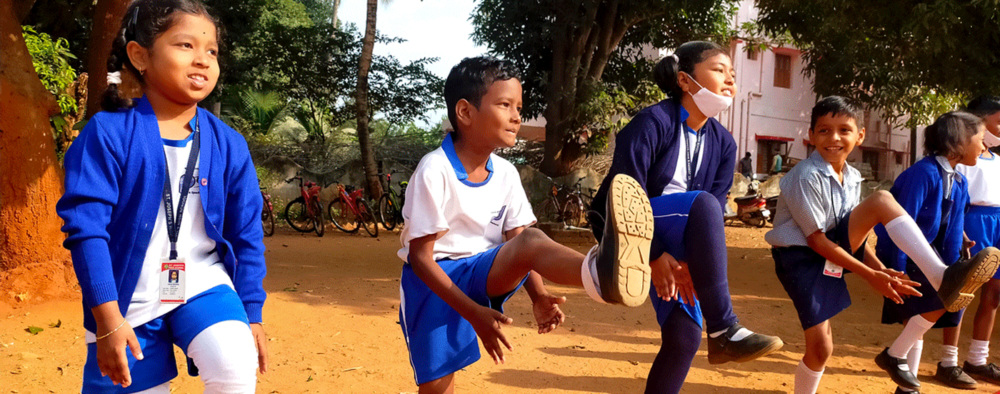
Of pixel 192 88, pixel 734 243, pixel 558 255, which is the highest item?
pixel 192 88

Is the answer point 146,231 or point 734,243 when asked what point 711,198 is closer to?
point 146,231

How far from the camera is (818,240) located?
3789 millimetres

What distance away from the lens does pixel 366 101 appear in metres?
15.3

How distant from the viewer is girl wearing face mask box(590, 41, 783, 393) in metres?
2.80

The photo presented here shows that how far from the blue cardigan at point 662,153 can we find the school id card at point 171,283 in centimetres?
156

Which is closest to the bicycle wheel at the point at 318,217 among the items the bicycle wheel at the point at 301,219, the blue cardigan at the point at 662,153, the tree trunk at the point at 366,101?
the bicycle wheel at the point at 301,219

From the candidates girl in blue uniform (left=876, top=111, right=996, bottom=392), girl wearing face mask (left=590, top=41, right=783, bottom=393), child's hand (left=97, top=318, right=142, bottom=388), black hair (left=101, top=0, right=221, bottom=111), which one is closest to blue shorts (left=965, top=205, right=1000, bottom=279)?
girl in blue uniform (left=876, top=111, right=996, bottom=392)

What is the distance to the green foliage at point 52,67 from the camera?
25.8 ft

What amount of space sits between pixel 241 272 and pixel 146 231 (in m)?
0.33

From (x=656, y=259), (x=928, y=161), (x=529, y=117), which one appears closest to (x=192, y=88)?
(x=656, y=259)

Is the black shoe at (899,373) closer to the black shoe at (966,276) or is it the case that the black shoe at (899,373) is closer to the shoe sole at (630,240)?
the black shoe at (966,276)

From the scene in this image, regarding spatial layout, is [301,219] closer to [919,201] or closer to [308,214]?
[308,214]

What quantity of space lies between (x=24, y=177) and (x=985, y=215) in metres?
6.99

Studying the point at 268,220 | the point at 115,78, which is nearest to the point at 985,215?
the point at 115,78
